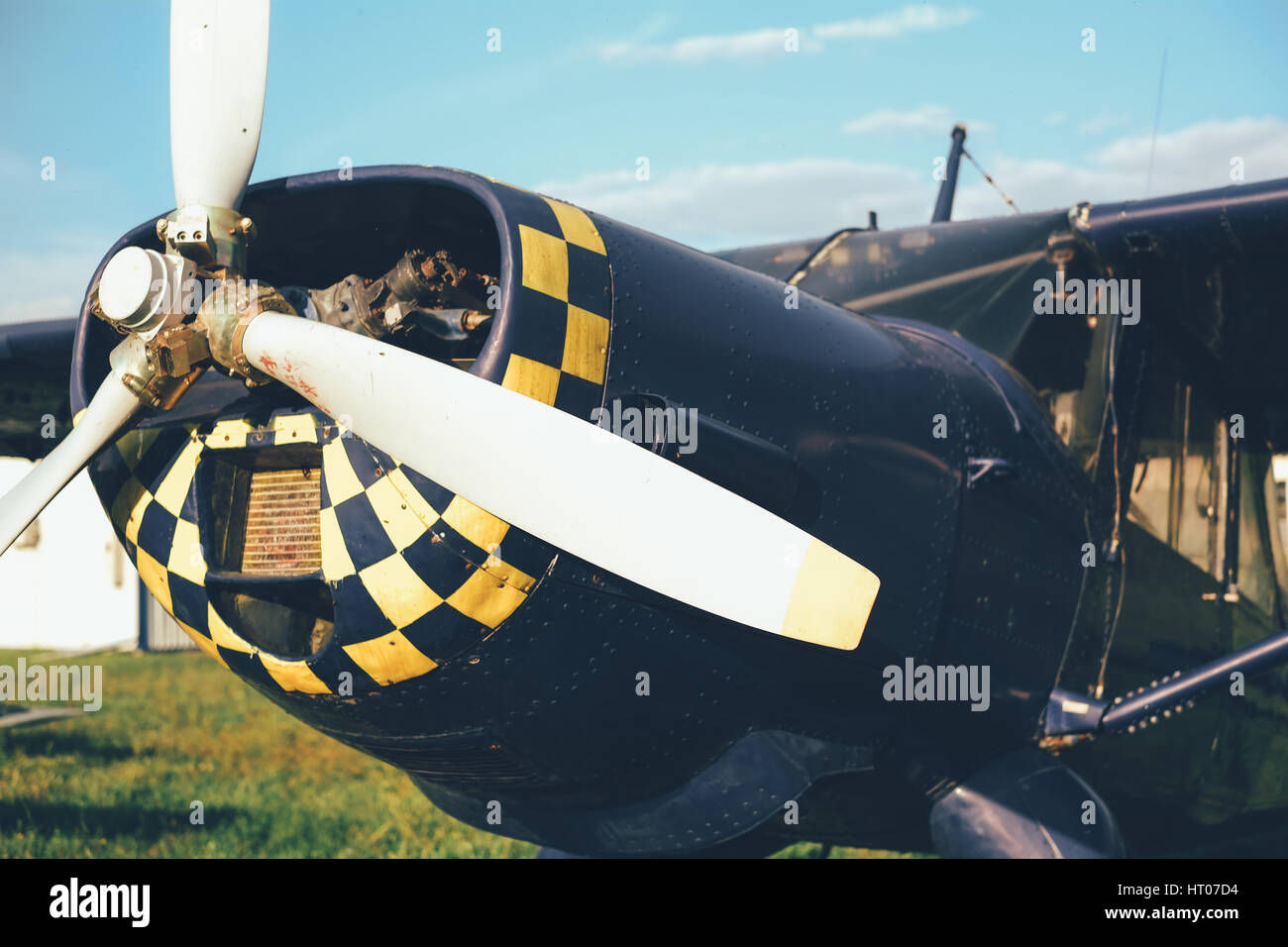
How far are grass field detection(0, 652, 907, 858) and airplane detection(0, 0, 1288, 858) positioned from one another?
12.1 ft

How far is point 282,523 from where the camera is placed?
328 cm

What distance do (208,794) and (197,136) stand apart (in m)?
7.33

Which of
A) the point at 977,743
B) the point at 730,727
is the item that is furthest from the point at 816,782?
the point at 977,743

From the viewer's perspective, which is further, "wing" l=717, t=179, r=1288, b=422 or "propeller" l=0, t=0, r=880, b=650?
"wing" l=717, t=179, r=1288, b=422

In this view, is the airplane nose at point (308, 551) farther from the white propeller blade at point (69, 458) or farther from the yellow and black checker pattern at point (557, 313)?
the yellow and black checker pattern at point (557, 313)

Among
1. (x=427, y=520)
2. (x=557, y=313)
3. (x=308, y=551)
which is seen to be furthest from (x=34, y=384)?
(x=557, y=313)

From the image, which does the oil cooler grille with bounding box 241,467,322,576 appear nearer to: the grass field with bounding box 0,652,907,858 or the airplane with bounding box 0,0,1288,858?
the airplane with bounding box 0,0,1288,858

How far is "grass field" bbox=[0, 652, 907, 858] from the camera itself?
24.6 ft

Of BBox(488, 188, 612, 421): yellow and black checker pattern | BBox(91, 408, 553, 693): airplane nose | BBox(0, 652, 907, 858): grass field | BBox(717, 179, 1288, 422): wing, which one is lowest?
BBox(0, 652, 907, 858): grass field

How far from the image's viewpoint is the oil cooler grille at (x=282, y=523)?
10.6 feet

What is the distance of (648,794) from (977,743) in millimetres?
1138

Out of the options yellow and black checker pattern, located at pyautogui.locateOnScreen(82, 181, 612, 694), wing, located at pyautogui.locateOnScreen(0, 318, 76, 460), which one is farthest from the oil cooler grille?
wing, located at pyautogui.locateOnScreen(0, 318, 76, 460)

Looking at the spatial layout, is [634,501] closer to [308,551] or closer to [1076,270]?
[308,551]

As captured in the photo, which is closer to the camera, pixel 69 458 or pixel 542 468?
pixel 542 468
